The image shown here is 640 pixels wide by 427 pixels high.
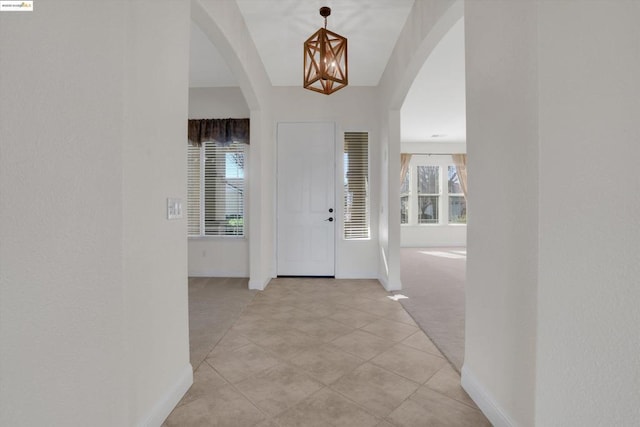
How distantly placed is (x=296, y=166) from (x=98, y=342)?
3.61m

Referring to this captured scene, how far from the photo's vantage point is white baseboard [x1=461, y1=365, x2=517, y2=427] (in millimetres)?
1364

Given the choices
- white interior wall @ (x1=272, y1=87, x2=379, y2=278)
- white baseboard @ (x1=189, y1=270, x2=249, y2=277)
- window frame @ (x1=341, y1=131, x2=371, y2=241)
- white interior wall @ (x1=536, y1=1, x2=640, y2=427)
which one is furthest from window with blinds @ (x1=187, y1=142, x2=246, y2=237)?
white interior wall @ (x1=536, y1=1, x2=640, y2=427)

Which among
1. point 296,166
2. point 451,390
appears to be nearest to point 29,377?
point 451,390

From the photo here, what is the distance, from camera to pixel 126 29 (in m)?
1.22

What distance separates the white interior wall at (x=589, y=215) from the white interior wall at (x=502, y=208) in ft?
0.38

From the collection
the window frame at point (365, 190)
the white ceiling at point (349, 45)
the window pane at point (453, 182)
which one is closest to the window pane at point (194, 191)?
the white ceiling at point (349, 45)

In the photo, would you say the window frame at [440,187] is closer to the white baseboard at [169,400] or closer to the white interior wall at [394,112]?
the white interior wall at [394,112]

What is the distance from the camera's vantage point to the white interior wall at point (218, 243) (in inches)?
181

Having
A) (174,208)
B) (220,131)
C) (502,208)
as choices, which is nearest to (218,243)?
(220,131)

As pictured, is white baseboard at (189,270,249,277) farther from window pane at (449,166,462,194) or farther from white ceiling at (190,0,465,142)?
window pane at (449,166,462,194)

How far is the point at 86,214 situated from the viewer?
1.06m

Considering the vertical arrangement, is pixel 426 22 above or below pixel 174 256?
above

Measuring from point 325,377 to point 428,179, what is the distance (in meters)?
7.90

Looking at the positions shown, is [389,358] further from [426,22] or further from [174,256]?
[426,22]
